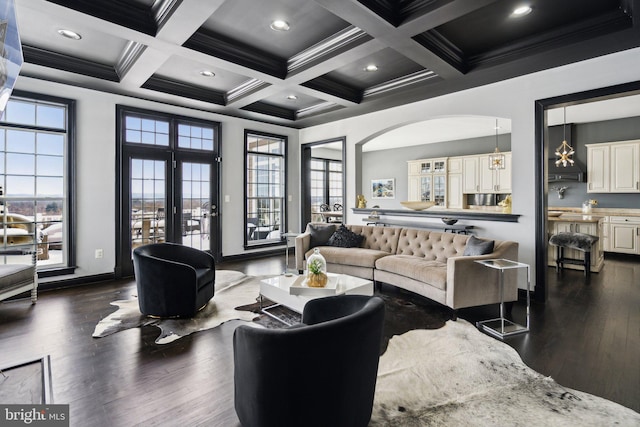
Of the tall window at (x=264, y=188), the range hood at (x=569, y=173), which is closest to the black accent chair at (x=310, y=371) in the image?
the tall window at (x=264, y=188)

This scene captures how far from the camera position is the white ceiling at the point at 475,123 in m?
5.91

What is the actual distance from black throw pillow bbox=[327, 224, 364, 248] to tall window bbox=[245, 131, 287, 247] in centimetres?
227

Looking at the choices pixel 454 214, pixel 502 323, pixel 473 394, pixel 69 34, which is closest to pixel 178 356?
pixel 473 394

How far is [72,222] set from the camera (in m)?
4.59

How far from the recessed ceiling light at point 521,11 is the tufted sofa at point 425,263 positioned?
2199mm

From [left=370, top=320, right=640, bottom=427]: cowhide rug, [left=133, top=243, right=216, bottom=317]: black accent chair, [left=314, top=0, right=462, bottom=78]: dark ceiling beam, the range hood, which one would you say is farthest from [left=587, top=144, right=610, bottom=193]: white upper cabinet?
[left=133, top=243, right=216, bottom=317]: black accent chair

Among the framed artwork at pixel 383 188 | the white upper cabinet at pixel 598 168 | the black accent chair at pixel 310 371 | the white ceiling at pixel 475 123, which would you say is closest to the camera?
the black accent chair at pixel 310 371

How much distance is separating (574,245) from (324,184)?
6478 millimetres

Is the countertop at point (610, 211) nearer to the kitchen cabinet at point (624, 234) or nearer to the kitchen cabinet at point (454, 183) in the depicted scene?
the kitchen cabinet at point (624, 234)

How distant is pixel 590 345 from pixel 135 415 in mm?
3373

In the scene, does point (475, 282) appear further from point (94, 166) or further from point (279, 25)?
point (94, 166)

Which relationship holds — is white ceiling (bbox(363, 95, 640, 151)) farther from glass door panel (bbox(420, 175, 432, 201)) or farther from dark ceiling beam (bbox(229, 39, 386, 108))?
dark ceiling beam (bbox(229, 39, 386, 108))

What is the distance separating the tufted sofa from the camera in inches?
127

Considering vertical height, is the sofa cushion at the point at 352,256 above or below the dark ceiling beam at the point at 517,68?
below
